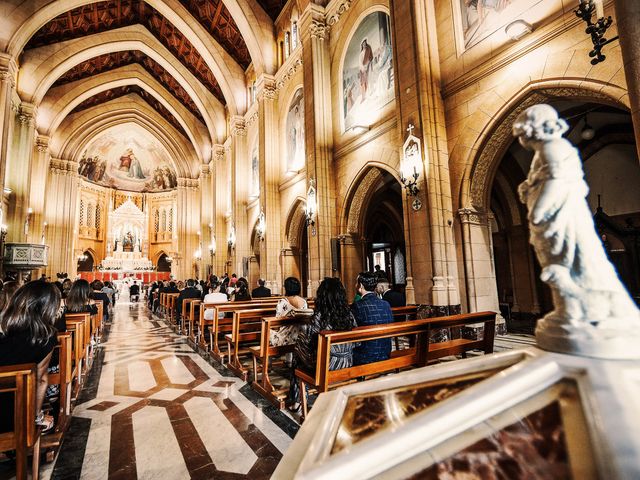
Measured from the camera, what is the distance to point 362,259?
8969 mm

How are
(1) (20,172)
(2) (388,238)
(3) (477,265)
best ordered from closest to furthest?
→ (3) (477,265) < (1) (20,172) < (2) (388,238)

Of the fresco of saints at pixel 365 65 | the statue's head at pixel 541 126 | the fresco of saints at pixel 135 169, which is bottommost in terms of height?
the statue's head at pixel 541 126

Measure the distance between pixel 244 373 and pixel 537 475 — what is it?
403cm

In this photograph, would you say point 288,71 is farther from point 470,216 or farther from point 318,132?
point 470,216

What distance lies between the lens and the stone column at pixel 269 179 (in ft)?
38.5

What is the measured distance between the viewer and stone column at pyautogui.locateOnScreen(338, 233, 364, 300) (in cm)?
871

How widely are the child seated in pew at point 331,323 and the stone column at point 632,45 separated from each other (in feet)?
10.3

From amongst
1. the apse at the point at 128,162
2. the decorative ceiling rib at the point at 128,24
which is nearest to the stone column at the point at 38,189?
the decorative ceiling rib at the point at 128,24

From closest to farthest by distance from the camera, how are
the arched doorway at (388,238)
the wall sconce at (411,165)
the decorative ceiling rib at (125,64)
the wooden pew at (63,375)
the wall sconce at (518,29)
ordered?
the wooden pew at (63,375) → the wall sconce at (518,29) → the wall sconce at (411,165) → the arched doorway at (388,238) → the decorative ceiling rib at (125,64)

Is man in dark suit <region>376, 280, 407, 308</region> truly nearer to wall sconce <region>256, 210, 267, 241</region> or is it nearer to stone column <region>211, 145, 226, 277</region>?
wall sconce <region>256, 210, 267, 241</region>

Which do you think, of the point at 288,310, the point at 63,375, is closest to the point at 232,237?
the point at 288,310

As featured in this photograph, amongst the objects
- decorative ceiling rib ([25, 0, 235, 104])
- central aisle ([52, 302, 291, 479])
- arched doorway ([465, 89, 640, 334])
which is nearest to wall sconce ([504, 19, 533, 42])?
arched doorway ([465, 89, 640, 334])

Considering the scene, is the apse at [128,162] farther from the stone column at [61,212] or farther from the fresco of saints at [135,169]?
the stone column at [61,212]

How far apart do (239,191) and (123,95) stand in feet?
40.9
